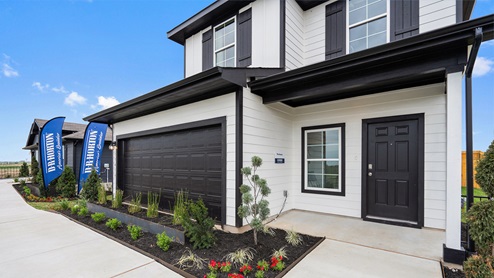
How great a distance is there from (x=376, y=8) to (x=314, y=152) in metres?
3.46

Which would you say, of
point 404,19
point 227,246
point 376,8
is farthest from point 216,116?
point 404,19

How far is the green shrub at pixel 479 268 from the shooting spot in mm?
2039

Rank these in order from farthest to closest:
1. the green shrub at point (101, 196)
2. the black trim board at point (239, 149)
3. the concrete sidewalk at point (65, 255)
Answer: the green shrub at point (101, 196) → the black trim board at point (239, 149) → the concrete sidewalk at point (65, 255)

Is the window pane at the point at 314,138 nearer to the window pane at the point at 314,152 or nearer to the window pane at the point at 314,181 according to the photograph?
the window pane at the point at 314,152

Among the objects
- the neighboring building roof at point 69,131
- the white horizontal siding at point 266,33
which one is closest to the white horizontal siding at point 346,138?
the white horizontal siding at point 266,33

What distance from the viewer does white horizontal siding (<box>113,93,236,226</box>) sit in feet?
14.0

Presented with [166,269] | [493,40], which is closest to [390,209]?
[493,40]

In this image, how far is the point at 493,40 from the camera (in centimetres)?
281

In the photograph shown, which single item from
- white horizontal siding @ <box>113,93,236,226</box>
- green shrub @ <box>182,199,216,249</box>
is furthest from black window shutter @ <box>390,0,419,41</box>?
green shrub @ <box>182,199,216,249</box>

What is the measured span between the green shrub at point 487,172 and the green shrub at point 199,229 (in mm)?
3430

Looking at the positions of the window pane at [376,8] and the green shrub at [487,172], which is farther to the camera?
the window pane at [376,8]

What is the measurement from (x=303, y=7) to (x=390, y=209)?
17.2 feet

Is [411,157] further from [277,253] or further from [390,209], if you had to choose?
[277,253]

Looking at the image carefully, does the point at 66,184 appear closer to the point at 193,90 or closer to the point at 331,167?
the point at 193,90
